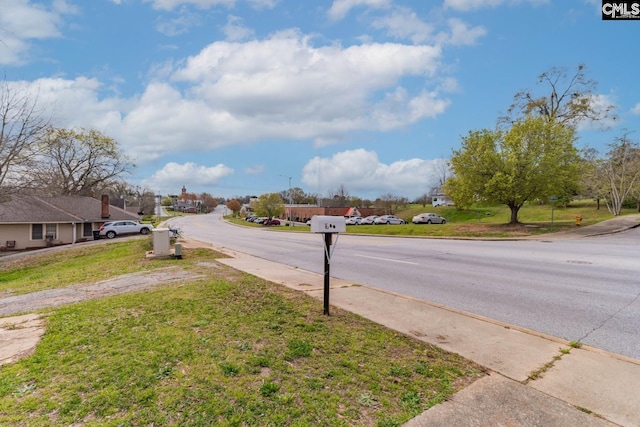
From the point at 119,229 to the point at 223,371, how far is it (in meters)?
35.8

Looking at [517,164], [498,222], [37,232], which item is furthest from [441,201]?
[37,232]

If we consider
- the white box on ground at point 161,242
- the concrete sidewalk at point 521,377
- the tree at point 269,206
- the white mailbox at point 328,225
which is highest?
the tree at point 269,206

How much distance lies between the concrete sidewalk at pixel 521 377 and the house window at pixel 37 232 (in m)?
36.1

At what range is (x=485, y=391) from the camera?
3357 mm

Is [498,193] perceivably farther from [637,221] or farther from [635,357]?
[635,357]

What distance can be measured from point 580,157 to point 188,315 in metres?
30.2

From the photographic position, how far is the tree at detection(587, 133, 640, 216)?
3619 centimetres

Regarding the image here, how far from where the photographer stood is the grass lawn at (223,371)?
2891mm

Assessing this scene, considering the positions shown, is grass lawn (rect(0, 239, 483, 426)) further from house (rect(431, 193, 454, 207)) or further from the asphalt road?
house (rect(431, 193, 454, 207))

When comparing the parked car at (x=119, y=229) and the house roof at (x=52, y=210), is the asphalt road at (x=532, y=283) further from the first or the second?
the house roof at (x=52, y=210)

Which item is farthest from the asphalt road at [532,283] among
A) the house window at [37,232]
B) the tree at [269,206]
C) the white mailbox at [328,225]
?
the tree at [269,206]

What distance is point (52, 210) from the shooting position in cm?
3266

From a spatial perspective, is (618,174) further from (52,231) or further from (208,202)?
(208,202)

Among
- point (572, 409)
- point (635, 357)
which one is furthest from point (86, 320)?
point (635, 357)
